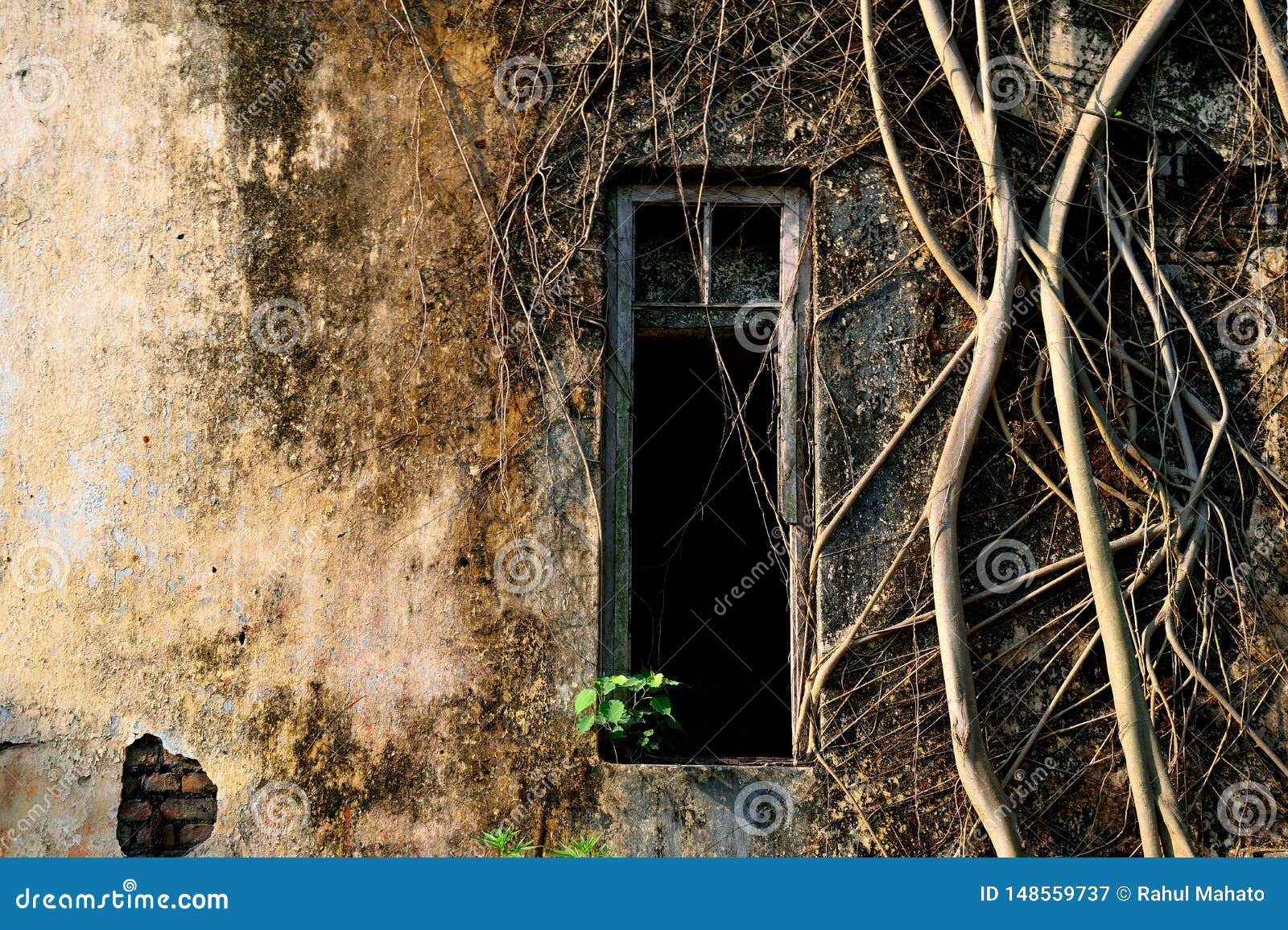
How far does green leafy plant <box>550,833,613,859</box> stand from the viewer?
3.46m

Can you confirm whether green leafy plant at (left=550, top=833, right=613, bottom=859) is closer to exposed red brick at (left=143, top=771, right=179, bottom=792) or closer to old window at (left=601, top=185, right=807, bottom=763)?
old window at (left=601, top=185, right=807, bottom=763)

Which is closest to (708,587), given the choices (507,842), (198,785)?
(507,842)

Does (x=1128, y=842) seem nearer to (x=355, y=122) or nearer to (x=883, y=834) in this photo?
(x=883, y=834)

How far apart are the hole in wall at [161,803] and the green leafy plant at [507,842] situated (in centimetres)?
89

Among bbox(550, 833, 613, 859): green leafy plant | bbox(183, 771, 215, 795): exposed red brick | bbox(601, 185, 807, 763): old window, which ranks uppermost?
bbox(601, 185, 807, 763): old window

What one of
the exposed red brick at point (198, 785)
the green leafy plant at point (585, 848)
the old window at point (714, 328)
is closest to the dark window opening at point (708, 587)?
the old window at point (714, 328)

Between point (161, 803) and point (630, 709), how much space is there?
1.50 meters

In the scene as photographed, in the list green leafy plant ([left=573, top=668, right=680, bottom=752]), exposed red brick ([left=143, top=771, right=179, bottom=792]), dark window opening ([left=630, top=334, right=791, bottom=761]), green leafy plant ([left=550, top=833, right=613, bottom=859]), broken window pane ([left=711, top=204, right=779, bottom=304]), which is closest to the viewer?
green leafy plant ([left=550, top=833, right=613, bottom=859])

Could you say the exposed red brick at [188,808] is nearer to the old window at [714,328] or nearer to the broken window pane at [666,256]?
the old window at [714,328]

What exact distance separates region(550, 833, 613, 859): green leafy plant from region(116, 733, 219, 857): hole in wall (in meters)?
1.11

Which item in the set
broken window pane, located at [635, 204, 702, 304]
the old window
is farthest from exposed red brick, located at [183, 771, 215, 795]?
broken window pane, located at [635, 204, 702, 304]

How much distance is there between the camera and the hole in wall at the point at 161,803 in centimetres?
365

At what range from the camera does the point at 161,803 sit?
3.68 meters

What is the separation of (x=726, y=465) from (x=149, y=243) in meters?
3.83
